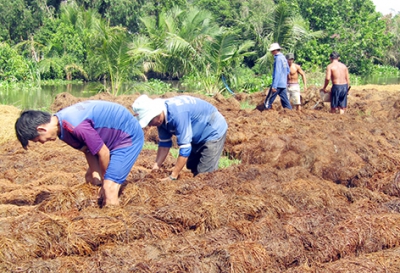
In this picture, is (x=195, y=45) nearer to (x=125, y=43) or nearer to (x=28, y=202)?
(x=125, y=43)

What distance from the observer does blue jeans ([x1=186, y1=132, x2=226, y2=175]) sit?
637 cm

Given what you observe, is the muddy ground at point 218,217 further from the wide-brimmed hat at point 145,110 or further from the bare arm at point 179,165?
the wide-brimmed hat at point 145,110

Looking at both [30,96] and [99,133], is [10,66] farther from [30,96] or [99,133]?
[99,133]

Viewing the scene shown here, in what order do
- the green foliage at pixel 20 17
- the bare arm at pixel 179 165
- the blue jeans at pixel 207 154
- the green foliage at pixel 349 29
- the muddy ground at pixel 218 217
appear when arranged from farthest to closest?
the green foliage at pixel 349 29, the green foliage at pixel 20 17, the blue jeans at pixel 207 154, the bare arm at pixel 179 165, the muddy ground at pixel 218 217

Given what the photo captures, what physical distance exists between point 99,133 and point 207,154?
6.58 feet

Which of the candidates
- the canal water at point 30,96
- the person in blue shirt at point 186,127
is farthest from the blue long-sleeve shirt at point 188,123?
the canal water at point 30,96

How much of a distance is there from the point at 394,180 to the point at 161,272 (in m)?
3.96

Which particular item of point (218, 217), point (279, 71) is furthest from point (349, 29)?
point (218, 217)

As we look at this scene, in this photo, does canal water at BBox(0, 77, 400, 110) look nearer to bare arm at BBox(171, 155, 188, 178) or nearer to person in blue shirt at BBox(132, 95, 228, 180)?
person in blue shirt at BBox(132, 95, 228, 180)

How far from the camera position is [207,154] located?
21.2 feet

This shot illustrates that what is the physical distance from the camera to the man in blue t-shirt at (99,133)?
4359 mm

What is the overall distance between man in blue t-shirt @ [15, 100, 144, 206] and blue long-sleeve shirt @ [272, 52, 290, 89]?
7991mm

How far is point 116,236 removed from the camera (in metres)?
4.47

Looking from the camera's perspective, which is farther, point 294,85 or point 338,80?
point 294,85
